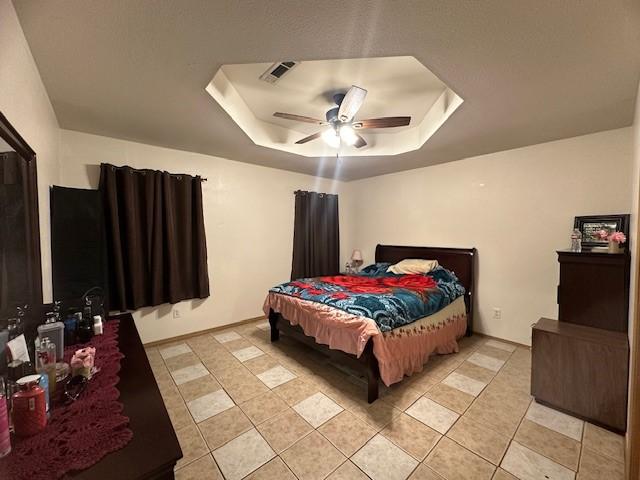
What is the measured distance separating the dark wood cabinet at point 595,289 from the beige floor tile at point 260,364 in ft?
9.04

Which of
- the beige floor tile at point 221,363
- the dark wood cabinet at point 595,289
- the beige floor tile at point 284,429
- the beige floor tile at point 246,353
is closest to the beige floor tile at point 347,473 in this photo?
the beige floor tile at point 284,429

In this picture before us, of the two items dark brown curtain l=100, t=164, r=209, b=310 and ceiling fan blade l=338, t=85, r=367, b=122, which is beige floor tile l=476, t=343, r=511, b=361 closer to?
ceiling fan blade l=338, t=85, r=367, b=122

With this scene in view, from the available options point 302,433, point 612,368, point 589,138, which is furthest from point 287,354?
point 589,138

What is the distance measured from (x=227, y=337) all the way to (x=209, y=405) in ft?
4.43

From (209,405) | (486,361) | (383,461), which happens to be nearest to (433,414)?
(383,461)

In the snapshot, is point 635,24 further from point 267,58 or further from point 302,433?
point 302,433

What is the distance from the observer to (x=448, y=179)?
374 centimetres

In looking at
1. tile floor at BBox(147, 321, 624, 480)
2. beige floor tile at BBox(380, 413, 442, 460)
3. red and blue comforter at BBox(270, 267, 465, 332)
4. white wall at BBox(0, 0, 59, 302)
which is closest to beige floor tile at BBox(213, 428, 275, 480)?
tile floor at BBox(147, 321, 624, 480)

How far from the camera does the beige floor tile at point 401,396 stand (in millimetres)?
2111

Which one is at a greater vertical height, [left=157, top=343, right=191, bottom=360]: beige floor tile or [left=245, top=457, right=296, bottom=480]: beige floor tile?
[left=157, top=343, right=191, bottom=360]: beige floor tile

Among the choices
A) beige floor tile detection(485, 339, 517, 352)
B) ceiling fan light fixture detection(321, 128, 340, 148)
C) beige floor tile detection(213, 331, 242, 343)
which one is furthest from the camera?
beige floor tile detection(213, 331, 242, 343)

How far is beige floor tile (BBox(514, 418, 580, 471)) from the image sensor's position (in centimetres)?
161

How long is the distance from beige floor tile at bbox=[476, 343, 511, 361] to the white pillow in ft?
3.59

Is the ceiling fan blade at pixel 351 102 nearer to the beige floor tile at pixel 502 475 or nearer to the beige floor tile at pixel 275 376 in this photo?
the beige floor tile at pixel 275 376
